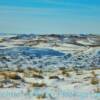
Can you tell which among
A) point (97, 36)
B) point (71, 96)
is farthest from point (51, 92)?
point (97, 36)

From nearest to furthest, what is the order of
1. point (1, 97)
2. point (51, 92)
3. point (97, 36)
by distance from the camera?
point (1, 97) < point (51, 92) < point (97, 36)

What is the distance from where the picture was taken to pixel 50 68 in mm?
17250

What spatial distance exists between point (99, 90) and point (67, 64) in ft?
26.1

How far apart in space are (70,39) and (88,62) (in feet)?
29.8

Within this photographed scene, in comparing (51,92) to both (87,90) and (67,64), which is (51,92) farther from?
(67,64)

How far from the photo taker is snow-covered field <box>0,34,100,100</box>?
35.8 ft

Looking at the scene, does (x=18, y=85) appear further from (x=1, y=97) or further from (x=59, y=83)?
(x=1, y=97)

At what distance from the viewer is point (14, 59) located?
1992cm

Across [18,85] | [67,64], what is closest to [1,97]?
[18,85]

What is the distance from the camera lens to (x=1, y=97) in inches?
394

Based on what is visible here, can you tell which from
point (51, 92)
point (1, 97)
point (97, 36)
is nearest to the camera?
point (1, 97)

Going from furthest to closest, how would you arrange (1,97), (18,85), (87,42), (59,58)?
1. (87,42)
2. (59,58)
3. (18,85)
4. (1,97)

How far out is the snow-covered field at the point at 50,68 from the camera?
10898mm

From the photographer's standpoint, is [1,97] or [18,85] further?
[18,85]
